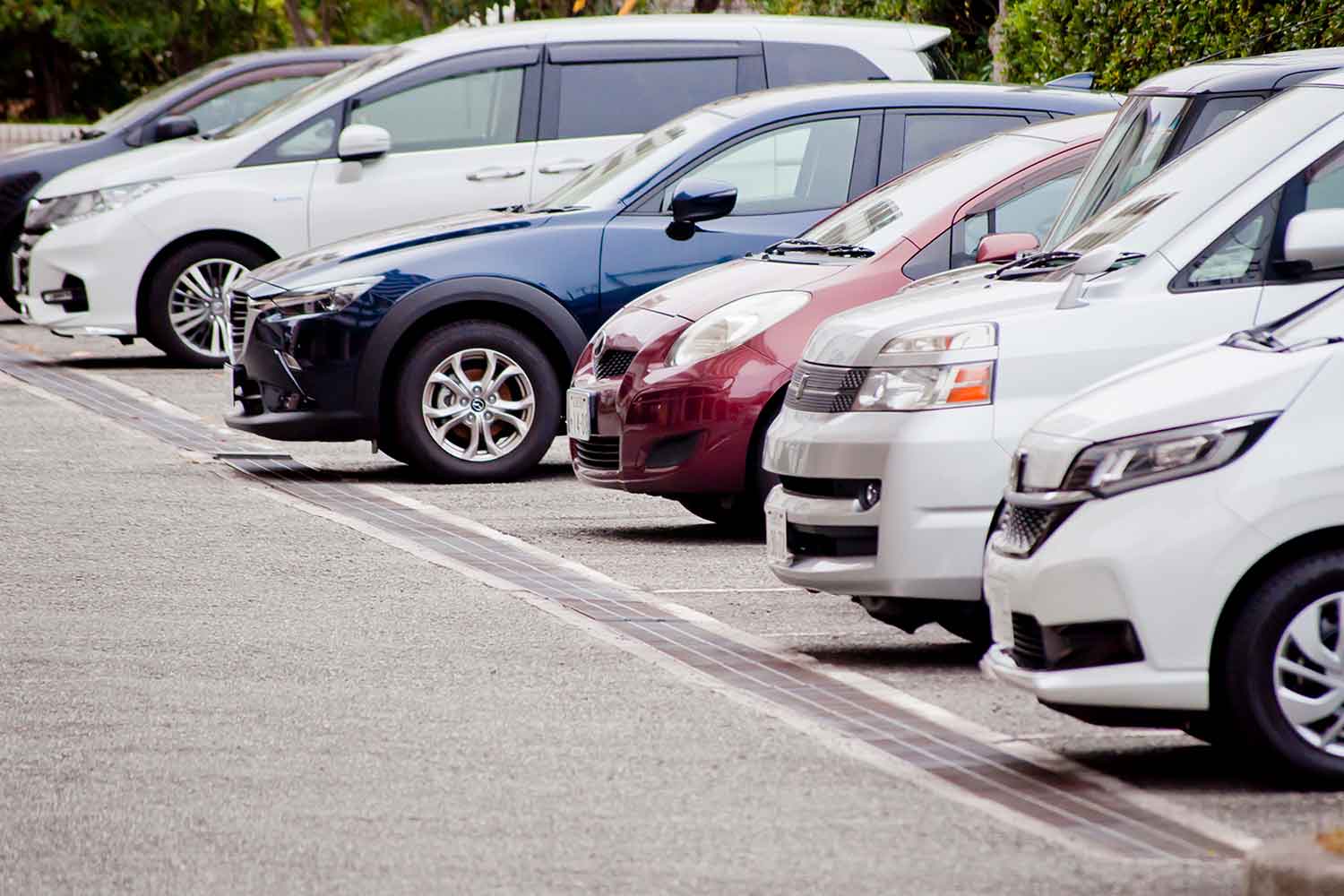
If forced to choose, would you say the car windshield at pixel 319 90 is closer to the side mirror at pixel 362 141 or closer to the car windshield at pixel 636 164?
the side mirror at pixel 362 141

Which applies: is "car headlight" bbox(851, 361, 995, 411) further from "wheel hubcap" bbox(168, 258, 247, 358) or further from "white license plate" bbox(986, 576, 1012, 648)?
"wheel hubcap" bbox(168, 258, 247, 358)

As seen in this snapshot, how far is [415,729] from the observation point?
20.5 feet

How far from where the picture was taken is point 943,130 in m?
11.2

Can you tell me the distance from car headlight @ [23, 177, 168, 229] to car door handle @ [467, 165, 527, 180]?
2.41 m

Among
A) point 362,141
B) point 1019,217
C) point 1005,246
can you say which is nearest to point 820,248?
point 1019,217

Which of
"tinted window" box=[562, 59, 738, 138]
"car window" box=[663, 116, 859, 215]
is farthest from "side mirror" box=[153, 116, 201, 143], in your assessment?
"car window" box=[663, 116, 859, 215]

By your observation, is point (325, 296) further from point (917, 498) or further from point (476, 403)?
point (917, 498)

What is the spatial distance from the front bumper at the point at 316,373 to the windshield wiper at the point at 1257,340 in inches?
235

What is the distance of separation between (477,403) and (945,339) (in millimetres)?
4918

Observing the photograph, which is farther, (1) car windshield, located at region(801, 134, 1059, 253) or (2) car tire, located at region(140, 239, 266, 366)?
(2) car tire, located at region(140, 239, 266, 366)

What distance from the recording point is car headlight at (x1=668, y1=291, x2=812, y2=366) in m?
9.12

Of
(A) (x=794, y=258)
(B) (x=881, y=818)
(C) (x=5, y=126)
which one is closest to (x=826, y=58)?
(A) (x=794, y=258)

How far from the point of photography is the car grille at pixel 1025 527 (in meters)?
5.71

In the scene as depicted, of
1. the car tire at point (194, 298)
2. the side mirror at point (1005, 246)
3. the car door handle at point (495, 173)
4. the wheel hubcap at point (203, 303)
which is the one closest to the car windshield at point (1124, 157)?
the side mirror at point (1005, 246)
